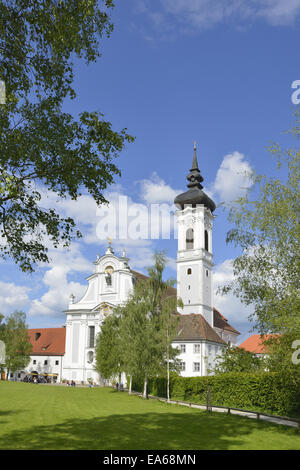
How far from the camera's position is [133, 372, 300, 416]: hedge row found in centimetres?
2667

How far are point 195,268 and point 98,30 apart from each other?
57.9 m

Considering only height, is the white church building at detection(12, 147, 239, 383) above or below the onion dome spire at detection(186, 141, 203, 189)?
below

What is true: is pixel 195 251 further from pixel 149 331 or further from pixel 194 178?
pixel 149 331

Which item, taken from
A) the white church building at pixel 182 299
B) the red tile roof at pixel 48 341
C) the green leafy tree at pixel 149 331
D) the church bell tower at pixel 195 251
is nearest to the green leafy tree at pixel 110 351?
the green leafy tree at pixel 149 331

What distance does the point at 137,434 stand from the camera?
600 inches

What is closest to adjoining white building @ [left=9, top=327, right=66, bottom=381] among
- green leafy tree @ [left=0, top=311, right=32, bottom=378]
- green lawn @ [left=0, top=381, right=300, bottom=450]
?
green leafy tree @ [left=0, top=311, right=32, bottom=378]

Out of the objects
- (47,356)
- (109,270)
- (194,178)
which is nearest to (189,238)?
(194,178)

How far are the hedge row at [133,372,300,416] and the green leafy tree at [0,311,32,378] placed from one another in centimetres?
3330

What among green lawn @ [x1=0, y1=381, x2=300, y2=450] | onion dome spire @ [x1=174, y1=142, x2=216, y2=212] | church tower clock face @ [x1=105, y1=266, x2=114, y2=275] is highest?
onion dome spire @ [x1=174, y1=142, x2=216, y2=212]

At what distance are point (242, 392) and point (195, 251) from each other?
1592 inches

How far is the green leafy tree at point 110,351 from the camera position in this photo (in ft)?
143

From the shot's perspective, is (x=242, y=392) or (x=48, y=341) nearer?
(x=242, y=392)

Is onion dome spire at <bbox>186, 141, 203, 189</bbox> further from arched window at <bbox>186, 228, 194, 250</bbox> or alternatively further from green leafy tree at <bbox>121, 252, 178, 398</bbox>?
green leafy tree at <bbox>121, 252, 178, 398</bbox>

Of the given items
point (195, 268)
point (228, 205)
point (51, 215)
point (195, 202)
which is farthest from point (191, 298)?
point (51, 215)
